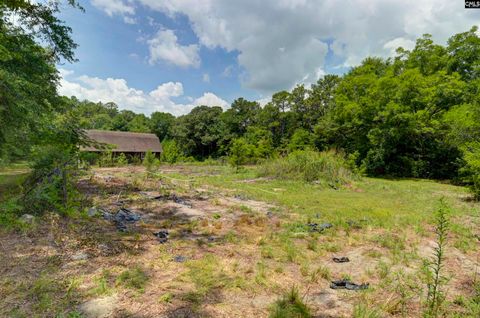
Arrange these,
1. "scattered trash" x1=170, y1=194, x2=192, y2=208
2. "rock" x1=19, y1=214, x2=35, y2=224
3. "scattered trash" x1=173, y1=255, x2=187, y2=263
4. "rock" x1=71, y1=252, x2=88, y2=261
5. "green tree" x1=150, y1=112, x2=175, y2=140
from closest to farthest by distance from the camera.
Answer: "rock" x1=71, y1=252, x2=88, y2=261 < "scattered trash" x1=173, y1=255, x2=187, y2=263 < "rock" x1=19, y1=214, x2=35, y2=224 < "scattered trash" x1=170, y1=194, x2=192, y2=208 < "green tree" x1=150, y1=112, x2=175, y2=140

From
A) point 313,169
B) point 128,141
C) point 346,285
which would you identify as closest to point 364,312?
point 346,285

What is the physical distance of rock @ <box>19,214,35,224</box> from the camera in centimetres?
410

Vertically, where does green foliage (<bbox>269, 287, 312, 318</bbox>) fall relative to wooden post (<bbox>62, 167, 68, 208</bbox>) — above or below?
below

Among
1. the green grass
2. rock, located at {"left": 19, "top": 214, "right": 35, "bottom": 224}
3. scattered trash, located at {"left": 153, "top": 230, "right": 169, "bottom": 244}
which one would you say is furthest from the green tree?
scattered trash, located at {"left": 153, "top": 230, "right": 169, "bottom": 244}

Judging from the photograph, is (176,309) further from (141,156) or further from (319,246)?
(141,156)

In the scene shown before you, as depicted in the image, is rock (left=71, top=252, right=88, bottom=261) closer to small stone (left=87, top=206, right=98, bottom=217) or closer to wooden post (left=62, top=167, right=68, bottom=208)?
small stone (left=87, top=206, right=98, bottom=217)

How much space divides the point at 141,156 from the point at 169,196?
20280 millimetres

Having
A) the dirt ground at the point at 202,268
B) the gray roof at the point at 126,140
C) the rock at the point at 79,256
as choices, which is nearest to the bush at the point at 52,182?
the dirt ground at the point at 202,268

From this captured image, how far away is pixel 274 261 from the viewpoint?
11.6 feet

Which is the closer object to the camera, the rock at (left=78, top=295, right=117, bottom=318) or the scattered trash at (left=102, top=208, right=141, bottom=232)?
the rock at (left=78, top=295, right=117, bottom=318)

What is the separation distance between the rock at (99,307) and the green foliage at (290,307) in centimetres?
143

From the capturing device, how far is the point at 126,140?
25.6 metres

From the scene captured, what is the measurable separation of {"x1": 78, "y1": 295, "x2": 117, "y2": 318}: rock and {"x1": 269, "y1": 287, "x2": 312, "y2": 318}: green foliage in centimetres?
143

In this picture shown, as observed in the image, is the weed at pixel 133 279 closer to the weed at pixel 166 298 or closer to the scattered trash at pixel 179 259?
the weed at pixel 166 298
